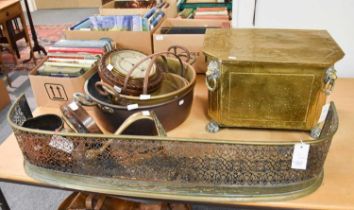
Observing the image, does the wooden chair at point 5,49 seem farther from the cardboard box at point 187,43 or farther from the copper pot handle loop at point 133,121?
the copper pot handle loop at point 133,121

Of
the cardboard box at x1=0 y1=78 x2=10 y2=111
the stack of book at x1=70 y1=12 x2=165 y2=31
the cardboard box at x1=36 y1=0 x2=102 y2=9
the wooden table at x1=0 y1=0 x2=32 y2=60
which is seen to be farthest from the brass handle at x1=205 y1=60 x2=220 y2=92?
the cardboard box at x1=36 y1=0 x2=102 y2=9

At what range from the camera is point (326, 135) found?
0.79 metres

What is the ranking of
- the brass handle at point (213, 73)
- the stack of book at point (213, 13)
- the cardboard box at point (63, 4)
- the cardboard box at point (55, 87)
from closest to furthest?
the brass handle at point (213, 73) < the cardboard box at point (55, 87) < the stack of book at point (213, 13) < the cardboard box at point (63, 4)

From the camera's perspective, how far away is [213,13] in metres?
1.91

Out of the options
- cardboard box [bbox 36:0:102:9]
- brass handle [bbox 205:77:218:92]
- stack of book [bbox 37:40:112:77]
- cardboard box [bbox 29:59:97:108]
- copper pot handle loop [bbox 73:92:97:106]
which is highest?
brass handle [bbox 205:77:218:92]

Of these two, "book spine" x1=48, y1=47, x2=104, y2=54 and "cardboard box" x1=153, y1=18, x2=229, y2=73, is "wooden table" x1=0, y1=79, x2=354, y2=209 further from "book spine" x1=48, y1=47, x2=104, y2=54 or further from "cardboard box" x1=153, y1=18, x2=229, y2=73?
"book spine" x1=48, y1=47, x2=104, y2=54

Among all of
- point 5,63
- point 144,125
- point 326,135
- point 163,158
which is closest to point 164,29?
point 144,125

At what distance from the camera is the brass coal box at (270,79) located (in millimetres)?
884

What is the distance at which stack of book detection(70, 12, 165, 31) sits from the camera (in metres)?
1.49

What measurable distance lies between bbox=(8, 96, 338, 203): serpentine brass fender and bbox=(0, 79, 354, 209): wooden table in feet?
0.08

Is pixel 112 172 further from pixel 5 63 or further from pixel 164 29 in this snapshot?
pixel 5 63

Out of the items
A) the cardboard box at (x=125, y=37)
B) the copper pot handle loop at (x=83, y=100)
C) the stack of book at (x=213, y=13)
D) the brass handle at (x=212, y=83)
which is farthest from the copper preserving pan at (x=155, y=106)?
the stack of book at (x=213, y=13)

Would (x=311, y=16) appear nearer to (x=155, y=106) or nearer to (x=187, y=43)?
(x=187, y=43)

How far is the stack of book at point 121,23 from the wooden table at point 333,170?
552 mm
